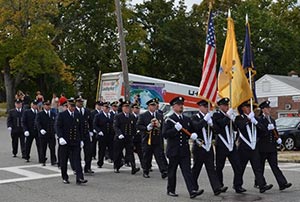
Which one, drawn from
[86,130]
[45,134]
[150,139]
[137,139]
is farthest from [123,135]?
[45,134]

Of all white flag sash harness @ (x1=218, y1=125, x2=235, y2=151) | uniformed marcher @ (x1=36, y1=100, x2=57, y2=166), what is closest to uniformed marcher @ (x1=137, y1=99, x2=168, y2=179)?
white flag sash harness @ (x1=218, y1=125, x2=235, y2=151)

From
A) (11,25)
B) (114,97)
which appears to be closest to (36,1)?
(11,25)

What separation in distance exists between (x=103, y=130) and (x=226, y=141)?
17.8ft

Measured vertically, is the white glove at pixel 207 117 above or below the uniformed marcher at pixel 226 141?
above

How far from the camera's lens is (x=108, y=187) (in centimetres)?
1164

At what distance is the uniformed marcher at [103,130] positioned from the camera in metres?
15.0

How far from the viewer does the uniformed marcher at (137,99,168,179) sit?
12984 millimetres

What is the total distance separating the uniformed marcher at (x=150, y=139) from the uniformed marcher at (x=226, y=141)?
2.54 meters

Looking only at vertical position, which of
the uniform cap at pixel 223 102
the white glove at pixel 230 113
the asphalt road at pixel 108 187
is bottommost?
the asphalt road at pixel 108 187

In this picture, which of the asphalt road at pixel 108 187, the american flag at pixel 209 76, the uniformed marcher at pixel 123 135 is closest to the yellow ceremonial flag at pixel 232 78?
the american flag at pixel 209 76

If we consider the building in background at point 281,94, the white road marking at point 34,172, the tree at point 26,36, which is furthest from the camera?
the building in background at point 281,94

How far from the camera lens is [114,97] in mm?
29172

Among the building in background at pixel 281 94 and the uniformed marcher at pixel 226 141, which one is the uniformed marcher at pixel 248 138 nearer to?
the uniformed marcher at pixel 226 141

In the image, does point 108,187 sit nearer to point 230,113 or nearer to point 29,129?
point 230,113
